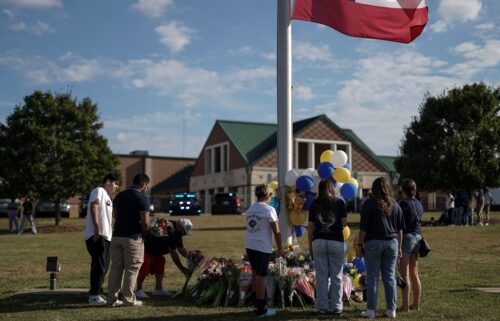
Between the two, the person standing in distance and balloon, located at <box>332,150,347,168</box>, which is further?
balloon, located at <box>332,150,347,168</box>

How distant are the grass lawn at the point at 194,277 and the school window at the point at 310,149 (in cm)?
3040

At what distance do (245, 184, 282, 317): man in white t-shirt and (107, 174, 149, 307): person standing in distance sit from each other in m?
1.64

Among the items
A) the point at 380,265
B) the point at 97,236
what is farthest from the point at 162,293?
the point at 380,265

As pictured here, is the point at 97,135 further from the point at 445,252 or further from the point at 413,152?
the point at 445,252

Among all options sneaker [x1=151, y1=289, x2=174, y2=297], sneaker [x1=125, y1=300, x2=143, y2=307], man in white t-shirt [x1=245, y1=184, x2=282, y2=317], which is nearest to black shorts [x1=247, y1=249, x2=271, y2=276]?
man in white t-shirt [x1=245, y1=184, x2=282, y2=317]

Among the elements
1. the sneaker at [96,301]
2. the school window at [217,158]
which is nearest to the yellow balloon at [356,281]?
the sneaker at [96,301]

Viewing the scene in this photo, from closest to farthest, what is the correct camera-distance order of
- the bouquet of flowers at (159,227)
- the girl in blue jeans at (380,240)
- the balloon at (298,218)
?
the girl in blue jeans at (380,240), the balloon at (298,218), the bouquet of flowers at (159,227)

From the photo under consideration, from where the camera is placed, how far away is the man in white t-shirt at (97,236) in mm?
9250

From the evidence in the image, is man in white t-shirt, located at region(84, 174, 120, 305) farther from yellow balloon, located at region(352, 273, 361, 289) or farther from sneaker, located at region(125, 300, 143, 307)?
yellow balloon, located at region(352, 273, 361, 289)

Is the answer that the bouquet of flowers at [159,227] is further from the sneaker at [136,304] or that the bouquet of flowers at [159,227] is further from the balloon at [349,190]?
the balloon at [349,190]

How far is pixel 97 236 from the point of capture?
9.26 meters

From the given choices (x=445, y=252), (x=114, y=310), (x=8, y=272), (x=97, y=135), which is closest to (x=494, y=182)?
(x=445, y=252)

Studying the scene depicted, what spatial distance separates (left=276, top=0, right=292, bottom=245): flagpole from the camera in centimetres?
1027

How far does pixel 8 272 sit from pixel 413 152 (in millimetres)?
22667
